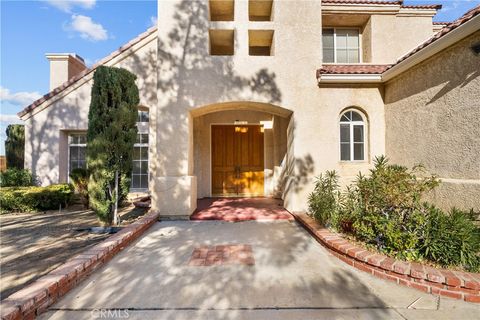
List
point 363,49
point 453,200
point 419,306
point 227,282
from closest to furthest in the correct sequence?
point 419,306, point 227,282, point 453,200, point 363,49

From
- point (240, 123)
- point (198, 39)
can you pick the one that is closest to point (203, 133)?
point (240, 123)

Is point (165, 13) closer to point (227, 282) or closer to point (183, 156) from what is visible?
point (183, 156)

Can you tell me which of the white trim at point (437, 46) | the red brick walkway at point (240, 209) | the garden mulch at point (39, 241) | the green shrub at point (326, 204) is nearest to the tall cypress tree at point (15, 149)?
the garden mulch at point (39, 241)

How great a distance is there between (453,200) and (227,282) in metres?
4.99

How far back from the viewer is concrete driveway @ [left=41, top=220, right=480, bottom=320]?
9.20 feet

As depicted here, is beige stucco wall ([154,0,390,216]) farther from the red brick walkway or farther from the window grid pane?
the window grid pane

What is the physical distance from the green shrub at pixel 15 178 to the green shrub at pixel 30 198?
80cm

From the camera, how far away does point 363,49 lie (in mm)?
8625

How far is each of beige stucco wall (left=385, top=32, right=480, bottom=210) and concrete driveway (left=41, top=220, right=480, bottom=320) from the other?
287 cm

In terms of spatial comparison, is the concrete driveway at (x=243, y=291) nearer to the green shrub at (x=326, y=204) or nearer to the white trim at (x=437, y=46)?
the green shrub at (x=326, y=204)

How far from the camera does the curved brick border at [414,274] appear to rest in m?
3.10

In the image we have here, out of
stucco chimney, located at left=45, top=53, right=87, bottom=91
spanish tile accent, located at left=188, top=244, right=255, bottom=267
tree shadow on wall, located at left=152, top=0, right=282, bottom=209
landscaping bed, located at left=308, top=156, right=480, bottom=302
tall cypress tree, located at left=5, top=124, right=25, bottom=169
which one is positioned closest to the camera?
landscaping bed, located at left=308, top=156, right=480, bottom=302

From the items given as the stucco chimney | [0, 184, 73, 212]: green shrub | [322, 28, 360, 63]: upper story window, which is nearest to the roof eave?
[322, 28, 360, 63]: upper story window

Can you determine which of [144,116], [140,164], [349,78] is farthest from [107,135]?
[349,78]
